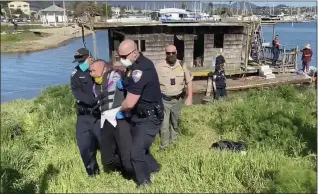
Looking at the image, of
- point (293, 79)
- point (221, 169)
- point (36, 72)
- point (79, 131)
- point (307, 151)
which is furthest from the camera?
point (36, 72)

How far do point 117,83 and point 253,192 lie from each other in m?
1.87

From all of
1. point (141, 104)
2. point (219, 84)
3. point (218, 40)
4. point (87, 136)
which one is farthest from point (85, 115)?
point (218, 40)

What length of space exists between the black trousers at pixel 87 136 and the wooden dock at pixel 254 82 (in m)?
9.85

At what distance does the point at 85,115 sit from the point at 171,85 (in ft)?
5.26

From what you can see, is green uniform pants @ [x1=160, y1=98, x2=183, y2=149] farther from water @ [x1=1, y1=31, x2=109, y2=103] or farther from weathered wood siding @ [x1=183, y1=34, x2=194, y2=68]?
weathered wood siding @ [x1=183, y1=34, x2=194, y2=68]

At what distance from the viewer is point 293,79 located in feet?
50.9

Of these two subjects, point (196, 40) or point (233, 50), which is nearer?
point (233, 50)

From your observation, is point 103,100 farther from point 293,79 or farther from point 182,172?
point 293,79

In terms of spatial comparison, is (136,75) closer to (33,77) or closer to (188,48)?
(188,48)

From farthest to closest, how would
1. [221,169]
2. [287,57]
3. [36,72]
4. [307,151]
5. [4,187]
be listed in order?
[36,72], [287,57], [307,151], [221,169], [4,187]

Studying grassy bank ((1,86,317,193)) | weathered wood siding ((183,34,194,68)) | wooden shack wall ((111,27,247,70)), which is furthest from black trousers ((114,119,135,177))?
weathered wood siding ((183,34,194,68))

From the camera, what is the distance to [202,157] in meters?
4.33

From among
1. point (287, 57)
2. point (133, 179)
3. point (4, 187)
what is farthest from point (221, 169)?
point (287, 57)

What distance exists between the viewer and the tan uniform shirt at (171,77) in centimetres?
530
